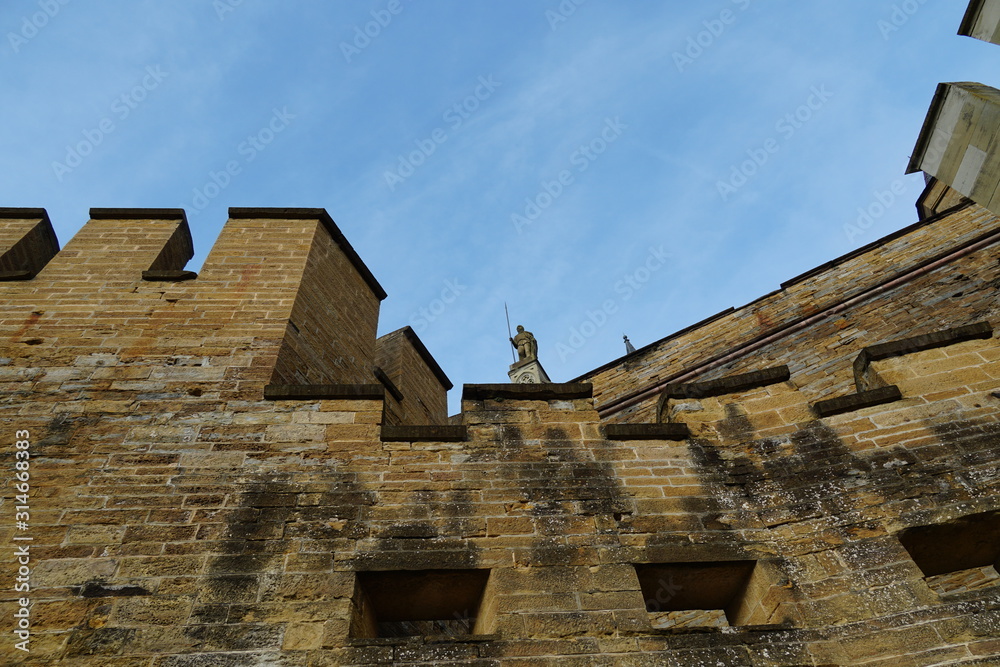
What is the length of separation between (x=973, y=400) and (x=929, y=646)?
161 centimetres

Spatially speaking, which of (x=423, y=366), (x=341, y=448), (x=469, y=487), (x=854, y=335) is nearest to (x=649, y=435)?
(x=469, y=487)

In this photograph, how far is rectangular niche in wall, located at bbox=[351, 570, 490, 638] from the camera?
3518mm

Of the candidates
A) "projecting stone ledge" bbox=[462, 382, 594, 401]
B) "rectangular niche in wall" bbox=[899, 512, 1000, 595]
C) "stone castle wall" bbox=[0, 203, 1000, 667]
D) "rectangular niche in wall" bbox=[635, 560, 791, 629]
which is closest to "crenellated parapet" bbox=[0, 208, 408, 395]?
"stone castle wall" bbox=[0, 203, 1000, 667]

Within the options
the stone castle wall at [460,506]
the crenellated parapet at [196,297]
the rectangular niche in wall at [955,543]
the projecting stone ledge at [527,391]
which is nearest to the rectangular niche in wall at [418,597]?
the stone castle wall at [460,506]

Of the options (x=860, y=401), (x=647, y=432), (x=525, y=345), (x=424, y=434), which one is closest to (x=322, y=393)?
(x=424, y=434)

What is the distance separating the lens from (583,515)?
151 inches

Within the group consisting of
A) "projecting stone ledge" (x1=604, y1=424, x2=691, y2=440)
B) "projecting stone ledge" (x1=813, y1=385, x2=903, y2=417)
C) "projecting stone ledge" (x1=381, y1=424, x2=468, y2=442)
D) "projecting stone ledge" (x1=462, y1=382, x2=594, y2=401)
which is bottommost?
"projecting stone ledge" (x1=813, y1=385, x2=903, y2=417)

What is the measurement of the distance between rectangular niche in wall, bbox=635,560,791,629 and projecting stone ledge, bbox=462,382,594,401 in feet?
4.28

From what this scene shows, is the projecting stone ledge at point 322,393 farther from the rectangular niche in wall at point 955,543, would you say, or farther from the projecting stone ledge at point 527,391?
the rectangular niche in wall at point 955,543

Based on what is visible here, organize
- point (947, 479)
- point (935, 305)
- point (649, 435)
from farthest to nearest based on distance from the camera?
point (935, 305), point (649, 435), point (947, 479)

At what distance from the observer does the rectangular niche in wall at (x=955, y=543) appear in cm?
349

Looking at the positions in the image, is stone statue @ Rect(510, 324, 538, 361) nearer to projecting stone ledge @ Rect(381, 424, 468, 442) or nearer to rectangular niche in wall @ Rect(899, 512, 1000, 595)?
projecting stone ledge @ Rect(381, 424, 468, 442)

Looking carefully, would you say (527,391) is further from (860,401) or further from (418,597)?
(860,401)

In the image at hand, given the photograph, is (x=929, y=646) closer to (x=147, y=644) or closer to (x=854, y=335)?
(x=147, y=644)
